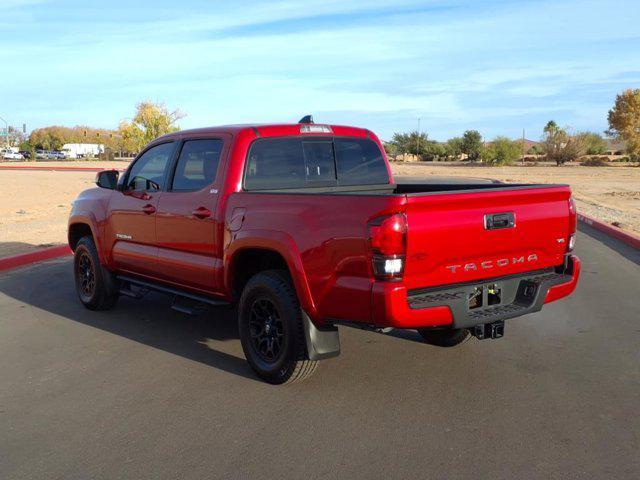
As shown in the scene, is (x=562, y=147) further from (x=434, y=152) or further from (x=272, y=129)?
(x=272, y=129)

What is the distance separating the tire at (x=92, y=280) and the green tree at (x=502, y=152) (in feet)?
266

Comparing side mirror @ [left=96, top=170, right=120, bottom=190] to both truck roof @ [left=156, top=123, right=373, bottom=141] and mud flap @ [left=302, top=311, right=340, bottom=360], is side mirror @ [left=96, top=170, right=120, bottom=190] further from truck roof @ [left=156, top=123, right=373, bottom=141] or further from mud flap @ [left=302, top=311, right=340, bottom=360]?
mud flap @ [left=302, top=311, right=340, bottom=360]

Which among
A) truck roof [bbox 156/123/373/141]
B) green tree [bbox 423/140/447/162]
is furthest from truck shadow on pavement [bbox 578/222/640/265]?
green tree [bbox 423/140/447/162]

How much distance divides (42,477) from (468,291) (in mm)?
2882

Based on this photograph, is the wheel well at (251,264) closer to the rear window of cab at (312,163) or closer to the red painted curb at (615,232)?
the rear window of cab at (312,163)

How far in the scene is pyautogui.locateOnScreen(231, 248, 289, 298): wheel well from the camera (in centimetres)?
532

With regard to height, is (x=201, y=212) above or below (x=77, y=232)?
above

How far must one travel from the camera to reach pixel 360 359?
5.84 metres

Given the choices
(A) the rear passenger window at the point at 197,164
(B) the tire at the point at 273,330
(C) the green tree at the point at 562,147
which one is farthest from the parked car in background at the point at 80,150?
(B) the tire at the point at 273,330

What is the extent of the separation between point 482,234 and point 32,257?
28.2 ft

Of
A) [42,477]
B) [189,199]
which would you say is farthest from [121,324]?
[42,477]

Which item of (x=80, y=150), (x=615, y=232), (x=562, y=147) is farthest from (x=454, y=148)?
(x=615, y=232)

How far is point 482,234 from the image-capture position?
4637 mm

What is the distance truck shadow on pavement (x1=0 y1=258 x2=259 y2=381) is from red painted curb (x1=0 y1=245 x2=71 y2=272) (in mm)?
681
